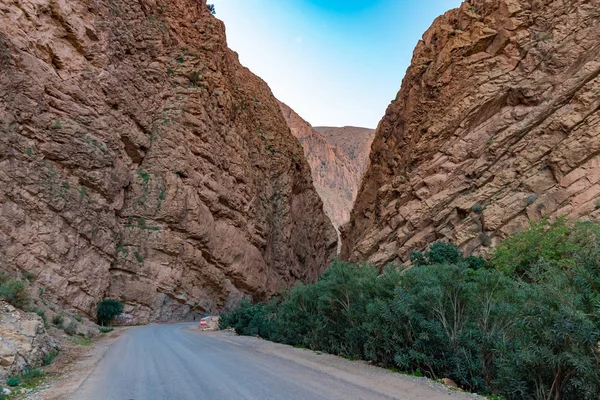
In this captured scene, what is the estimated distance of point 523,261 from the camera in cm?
1703

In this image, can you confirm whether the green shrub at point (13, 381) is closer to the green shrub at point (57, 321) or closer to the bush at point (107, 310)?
the green shrub at point (57, 321)

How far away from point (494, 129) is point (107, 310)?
31.5 m

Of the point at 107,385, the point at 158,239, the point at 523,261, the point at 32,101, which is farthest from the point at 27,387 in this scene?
the point at 158,239

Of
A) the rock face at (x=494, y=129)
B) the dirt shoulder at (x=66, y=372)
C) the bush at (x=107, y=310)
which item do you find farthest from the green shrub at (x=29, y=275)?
the rock face at (x=494, y=129)

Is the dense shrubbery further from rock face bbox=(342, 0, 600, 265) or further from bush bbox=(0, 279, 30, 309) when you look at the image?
bush bbox=(0, 279, 30, 309)

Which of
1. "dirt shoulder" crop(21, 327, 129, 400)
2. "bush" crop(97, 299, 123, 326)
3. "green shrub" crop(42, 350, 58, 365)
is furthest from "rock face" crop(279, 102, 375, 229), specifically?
"green shrub" crop(42, 350, 58, 365)

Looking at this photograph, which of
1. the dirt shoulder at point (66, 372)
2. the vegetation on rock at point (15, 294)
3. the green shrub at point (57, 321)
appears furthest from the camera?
the green shrub at point (57, 321)

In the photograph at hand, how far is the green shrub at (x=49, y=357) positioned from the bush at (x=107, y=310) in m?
19.0

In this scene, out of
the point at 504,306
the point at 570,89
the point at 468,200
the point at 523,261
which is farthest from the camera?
the point at 468,200

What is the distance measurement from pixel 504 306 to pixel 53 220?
94.7 ft

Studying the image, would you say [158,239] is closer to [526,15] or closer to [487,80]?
[487,80]

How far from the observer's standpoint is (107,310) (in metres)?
28.9

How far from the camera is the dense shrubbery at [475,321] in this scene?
5043 millimetres

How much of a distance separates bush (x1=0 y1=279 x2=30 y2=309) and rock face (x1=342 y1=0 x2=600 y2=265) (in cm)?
2136
